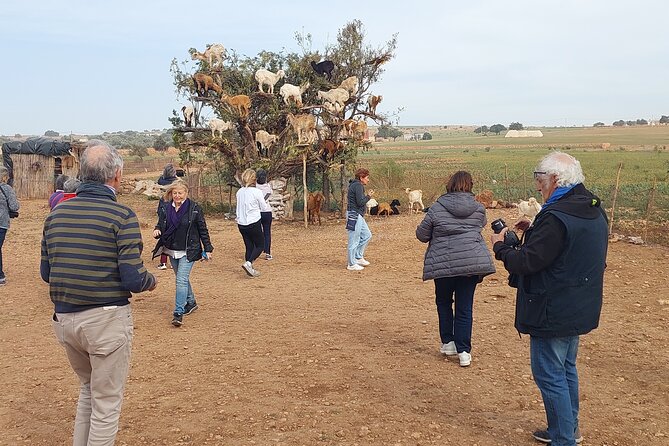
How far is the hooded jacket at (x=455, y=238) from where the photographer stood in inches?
183

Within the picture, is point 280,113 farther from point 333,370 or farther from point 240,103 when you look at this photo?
point 333,370

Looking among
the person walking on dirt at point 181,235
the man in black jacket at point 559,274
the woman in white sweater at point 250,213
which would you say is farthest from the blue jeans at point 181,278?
the man in black jacket at point 559,274

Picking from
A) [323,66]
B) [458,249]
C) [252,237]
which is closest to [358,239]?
Result: [252,237]

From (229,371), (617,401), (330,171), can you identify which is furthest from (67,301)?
(330,171)

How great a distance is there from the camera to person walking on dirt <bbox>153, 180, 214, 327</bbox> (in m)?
5.91

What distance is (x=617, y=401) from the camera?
13.9 ft

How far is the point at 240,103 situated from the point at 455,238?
10895mm

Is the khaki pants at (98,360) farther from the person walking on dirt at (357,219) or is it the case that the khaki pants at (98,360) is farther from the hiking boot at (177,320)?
the person walking on dirt at (357,219)

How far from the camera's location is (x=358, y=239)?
9.05m

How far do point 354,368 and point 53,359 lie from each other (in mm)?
2757

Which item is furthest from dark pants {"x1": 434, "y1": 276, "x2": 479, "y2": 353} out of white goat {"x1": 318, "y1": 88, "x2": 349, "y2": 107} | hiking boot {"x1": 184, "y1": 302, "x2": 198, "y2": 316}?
white goat {"x1": 318, "y1": 88, "x2": 349, "y2": 107}

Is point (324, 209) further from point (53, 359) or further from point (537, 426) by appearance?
point (537, 426)

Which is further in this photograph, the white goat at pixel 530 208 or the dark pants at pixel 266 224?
the white goat at pixel 530 208

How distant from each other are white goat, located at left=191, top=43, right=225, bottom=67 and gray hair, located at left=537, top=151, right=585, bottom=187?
13.6m
